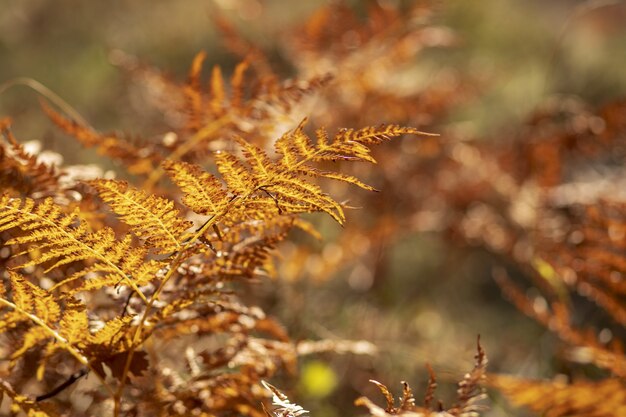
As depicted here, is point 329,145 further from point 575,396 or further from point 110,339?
point 575,396

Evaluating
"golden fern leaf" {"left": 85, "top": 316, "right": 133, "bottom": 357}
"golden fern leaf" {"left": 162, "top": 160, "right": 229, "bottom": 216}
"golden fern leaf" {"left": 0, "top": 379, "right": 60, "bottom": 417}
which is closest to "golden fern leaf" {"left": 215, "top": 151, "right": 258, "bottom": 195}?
"golden fern leaf" {"left": 162, "top": 160, "right": 229, "bottom": 216}

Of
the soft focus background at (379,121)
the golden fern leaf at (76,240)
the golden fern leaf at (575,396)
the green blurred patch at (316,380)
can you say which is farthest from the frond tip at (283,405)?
the green blurred patch at (316,380)

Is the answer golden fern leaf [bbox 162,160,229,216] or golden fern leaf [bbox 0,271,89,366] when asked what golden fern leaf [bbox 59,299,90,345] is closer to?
golden fern leaf [bbox 0,271,89,366]

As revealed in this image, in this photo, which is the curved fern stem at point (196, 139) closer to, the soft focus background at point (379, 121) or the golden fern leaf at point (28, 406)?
the soft focus background at point (379, 121)

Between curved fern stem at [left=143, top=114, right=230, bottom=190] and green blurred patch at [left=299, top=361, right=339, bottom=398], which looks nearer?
curved fern stem at [left=143, top=114, right=230, bottom=190]

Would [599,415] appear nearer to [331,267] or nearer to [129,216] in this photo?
[129,216]

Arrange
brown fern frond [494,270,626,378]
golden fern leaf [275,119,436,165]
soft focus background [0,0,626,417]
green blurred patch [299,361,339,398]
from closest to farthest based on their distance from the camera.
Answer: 1. golden fern leaf [275,119,436,165]
2. brown fern frond [494,270,626,378]
3. green blurred patch [299,361,339,398]
4. soft focus background [0,0,626,417]

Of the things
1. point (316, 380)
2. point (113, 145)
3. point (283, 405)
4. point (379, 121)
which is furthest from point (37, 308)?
point (379, 121)
